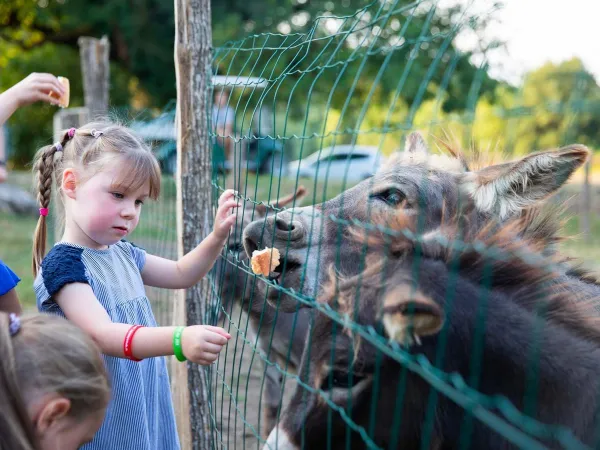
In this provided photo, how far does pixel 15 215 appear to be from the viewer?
17.5m

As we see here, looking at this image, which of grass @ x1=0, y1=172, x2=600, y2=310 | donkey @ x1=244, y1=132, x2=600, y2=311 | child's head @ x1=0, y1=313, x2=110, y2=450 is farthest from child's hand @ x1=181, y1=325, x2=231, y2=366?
grass @ x1=0, y1=172, x2=600, y2=310

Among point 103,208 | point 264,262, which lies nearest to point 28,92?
point 103,208

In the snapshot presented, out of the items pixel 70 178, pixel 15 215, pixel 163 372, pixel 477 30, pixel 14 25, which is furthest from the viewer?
pixel 14 25

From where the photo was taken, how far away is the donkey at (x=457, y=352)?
188cm

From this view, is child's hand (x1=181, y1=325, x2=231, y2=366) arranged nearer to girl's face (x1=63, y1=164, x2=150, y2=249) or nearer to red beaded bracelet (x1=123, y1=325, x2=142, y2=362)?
red beaded bracelet (x1=123, y1=325, x2=142, y2=362)

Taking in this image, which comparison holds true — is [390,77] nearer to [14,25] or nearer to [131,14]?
[131,14]

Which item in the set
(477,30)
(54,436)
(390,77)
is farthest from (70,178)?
(390,77)

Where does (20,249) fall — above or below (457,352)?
below

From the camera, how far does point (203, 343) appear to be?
2.06m

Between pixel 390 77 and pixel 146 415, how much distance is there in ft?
47.4

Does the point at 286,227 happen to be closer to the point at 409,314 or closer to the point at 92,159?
the point at 92,159

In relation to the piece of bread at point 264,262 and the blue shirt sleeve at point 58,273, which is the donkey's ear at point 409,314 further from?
the blue shirt sleeve at point 58,273

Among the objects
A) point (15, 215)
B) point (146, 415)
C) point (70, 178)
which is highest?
point (70, 178)

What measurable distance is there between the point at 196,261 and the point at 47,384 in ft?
3.62
